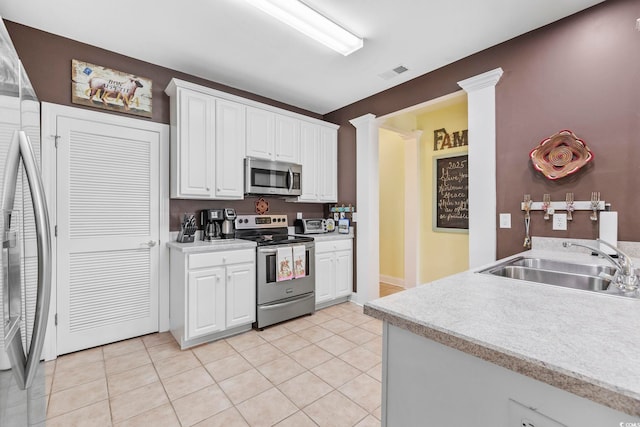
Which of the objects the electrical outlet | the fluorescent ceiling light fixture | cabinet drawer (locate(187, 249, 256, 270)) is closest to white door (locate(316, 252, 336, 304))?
cabinet drawer (locate(187, 249, 256, 270))

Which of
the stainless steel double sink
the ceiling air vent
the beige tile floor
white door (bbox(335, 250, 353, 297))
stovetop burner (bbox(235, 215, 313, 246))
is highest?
the ceiling air vent

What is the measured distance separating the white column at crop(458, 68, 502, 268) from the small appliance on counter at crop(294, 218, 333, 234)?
1.94 meters

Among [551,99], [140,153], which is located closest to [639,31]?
[551,99]

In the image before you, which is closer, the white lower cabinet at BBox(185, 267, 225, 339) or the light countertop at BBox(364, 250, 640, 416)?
the light countertop at BBox(364, 250, 640, 416)

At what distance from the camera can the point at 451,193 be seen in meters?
3.85

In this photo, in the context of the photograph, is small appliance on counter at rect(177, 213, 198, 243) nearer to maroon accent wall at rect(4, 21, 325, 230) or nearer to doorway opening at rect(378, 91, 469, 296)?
maroon accent wall at rect(4, 21, 325, 230)

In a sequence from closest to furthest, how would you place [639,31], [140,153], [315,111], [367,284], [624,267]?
[624,267]
[639,31]
[140,153]
[367,284]
[315,111]

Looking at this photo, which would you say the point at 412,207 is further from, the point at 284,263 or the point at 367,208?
the point at 284,263

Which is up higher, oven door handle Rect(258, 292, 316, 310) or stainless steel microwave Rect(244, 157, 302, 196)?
stainless steel microwave Rect(244, 157, 302, 196)

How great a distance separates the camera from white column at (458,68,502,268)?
99.7 inches

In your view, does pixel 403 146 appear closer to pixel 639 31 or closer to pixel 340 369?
pixel 639 31

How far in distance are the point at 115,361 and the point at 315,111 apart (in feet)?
12.1

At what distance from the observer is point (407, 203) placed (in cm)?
434

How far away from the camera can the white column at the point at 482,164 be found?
253 centimetres
